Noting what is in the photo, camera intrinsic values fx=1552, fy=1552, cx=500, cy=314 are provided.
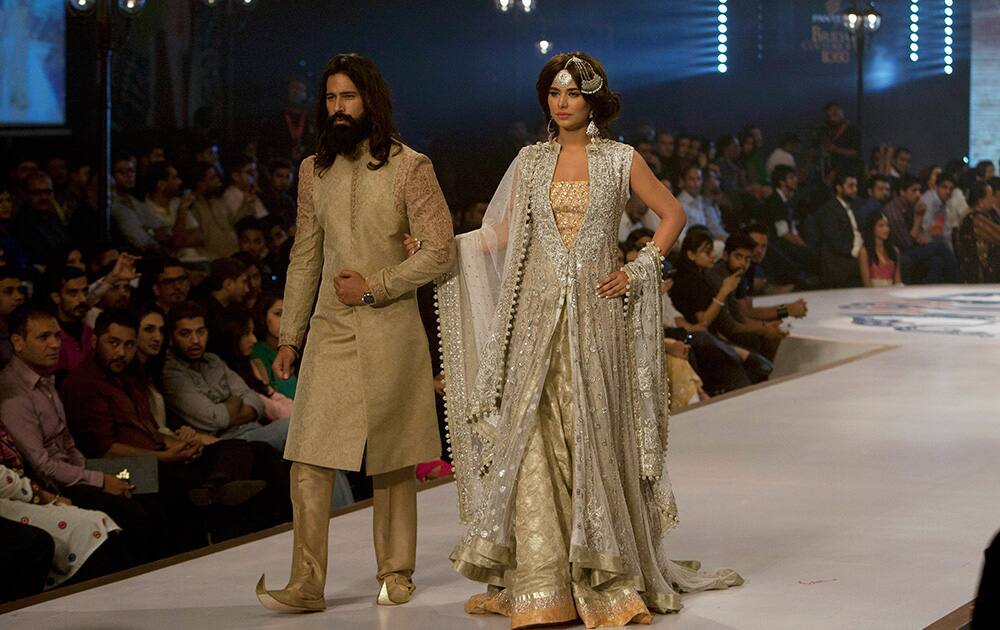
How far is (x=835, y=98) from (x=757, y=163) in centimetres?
157

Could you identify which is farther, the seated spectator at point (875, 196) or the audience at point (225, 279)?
the seated spectator at point (875, 196)

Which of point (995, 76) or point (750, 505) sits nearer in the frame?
point (750, 505)

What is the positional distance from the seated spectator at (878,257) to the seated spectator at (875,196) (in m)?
0.07

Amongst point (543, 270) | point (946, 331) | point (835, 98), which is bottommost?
point (946, 331)

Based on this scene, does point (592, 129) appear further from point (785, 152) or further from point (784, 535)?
point (785, 152)

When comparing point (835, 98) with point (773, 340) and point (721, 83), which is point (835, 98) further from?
point (773, 340)

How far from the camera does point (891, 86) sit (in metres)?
15.7

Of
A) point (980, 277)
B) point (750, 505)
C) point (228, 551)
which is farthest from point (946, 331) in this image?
point (228, 551)

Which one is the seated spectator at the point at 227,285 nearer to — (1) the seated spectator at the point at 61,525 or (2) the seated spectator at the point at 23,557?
(1) the seated spectator at the point at 61,525

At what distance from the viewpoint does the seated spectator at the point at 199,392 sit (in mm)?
5367

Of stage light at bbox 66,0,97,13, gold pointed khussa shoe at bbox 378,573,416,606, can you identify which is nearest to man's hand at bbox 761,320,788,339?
stage light at bbox 66,0,97,13

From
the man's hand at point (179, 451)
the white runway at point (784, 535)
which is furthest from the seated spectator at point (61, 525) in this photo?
the man's hand at point (179, 451)

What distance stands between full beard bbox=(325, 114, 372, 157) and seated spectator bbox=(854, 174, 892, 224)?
1174 cm

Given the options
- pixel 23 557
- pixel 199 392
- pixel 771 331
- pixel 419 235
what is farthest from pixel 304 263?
pixel 771 331
